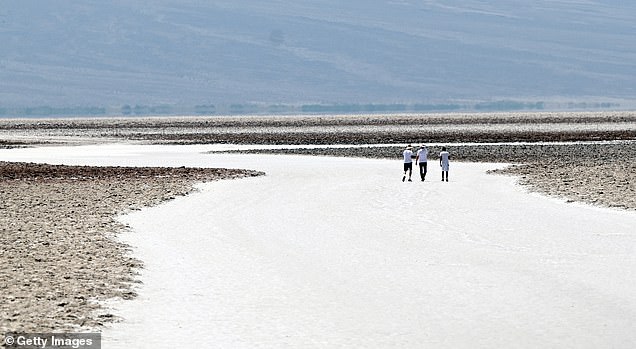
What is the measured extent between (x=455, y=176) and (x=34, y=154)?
907 inches

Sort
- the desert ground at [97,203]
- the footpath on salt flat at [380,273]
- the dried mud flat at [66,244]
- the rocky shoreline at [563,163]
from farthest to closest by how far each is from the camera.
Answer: the rocky shoreline at [563,163] → the desert ground at [97,203] → the dried mud flat at [66,244] → the footpath on salt flat at [380,273]

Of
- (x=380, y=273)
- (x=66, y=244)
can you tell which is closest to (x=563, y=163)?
(x=66, y=244)

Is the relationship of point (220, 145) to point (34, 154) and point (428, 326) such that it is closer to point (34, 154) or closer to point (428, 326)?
point (34, 154)

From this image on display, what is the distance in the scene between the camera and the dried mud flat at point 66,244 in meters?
12.1

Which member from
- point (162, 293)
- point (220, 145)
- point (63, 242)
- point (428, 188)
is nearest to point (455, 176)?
point (428, 188)

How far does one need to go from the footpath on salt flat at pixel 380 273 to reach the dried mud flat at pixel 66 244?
17.1 inches

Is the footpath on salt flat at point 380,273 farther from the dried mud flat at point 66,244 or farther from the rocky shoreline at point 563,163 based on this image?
the rocky shoreline at point 563,163

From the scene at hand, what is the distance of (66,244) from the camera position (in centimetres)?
1733

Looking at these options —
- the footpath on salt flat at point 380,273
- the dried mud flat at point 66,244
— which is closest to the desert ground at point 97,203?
the dried mud flat at point 66,244

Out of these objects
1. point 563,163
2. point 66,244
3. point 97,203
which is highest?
point 66,244

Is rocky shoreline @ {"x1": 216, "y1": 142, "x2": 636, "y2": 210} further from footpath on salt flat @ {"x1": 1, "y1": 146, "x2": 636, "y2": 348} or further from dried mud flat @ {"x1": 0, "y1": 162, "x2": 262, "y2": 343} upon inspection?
dried mud flat @ {"x1": 0, "y1": 162, "x2": 262, "y2": 343}

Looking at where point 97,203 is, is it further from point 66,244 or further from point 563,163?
point 563,163

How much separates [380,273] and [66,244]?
474 cm

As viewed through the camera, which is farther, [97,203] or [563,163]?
[563,163]
